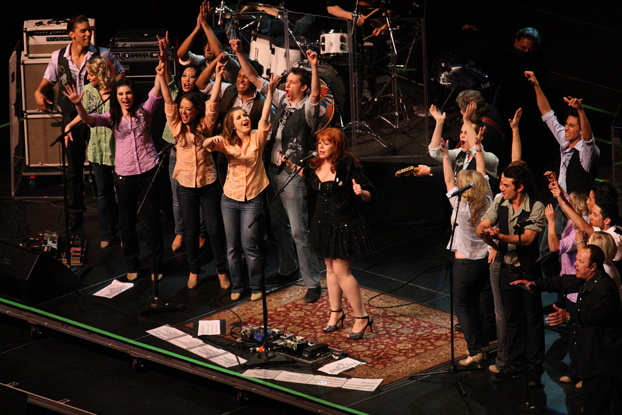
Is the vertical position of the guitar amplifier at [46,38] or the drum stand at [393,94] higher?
the guitar amplifier at [46,38]

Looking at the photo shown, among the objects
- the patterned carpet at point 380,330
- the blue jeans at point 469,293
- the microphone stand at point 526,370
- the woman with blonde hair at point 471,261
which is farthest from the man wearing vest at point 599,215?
the patterned carpet at point 380,330

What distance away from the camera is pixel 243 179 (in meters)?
6.11

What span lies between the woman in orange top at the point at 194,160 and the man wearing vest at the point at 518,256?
7.88ft

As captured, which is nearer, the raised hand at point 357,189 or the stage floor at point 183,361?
the stage floor at point 183,361

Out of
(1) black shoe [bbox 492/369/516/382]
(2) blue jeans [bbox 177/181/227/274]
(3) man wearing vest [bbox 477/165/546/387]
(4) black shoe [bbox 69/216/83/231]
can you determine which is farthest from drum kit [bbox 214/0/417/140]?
(1) black shoe [bbox 492/369/516/382]

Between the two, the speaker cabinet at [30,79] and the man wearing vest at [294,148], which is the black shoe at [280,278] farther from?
the speaker cabinet at [30,79]

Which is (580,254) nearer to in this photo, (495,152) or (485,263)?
(485,263)

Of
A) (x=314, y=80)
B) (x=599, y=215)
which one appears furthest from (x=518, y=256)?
(x=314, y=80)

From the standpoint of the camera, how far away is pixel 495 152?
639cm

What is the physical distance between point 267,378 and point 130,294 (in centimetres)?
197

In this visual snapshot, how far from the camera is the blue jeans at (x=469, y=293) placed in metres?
5.13

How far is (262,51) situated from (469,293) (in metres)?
3.98

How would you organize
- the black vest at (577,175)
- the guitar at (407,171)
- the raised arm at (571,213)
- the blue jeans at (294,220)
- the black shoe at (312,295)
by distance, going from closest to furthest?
the raised arm at (571,213)
the guitar at (407,171)
the black vest at (577,175)
the blue jeans at (294,220)
the black shoe at (312,295)

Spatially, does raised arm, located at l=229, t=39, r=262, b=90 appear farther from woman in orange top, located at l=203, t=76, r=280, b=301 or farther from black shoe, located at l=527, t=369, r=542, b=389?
black shoe, located at l=527, t=369, r=542, b=389
